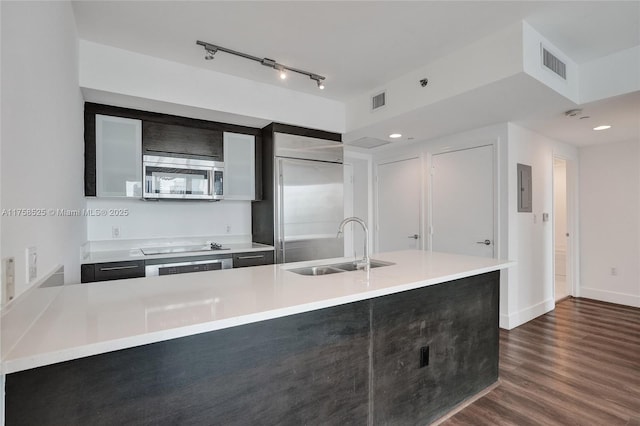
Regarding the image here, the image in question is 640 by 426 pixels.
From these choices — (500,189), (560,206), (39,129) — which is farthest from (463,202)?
(39,129)

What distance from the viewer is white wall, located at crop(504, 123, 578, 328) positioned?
353cm

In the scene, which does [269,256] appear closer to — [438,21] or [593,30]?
[438,21]

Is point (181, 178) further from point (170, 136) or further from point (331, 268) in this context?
point (331, 268)

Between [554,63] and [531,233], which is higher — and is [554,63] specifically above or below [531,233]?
above

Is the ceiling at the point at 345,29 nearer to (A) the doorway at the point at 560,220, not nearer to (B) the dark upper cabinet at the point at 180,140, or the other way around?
(B) the dark upper cabinet at the point at 180,140

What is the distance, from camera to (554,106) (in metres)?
2.92

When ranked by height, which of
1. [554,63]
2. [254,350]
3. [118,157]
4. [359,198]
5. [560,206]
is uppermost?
[554,63]

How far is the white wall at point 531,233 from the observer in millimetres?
3529

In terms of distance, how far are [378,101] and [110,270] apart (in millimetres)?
3054

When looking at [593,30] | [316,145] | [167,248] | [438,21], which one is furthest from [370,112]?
[167,248]

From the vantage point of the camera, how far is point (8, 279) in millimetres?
949

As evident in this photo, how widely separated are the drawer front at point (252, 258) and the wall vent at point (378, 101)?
6.55 ft

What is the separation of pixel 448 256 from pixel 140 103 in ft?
10.0

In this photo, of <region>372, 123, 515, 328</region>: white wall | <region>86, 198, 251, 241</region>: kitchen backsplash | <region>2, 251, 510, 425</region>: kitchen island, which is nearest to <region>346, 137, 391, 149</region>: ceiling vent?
<region>372, 123, 515, 328</region>: white wall
